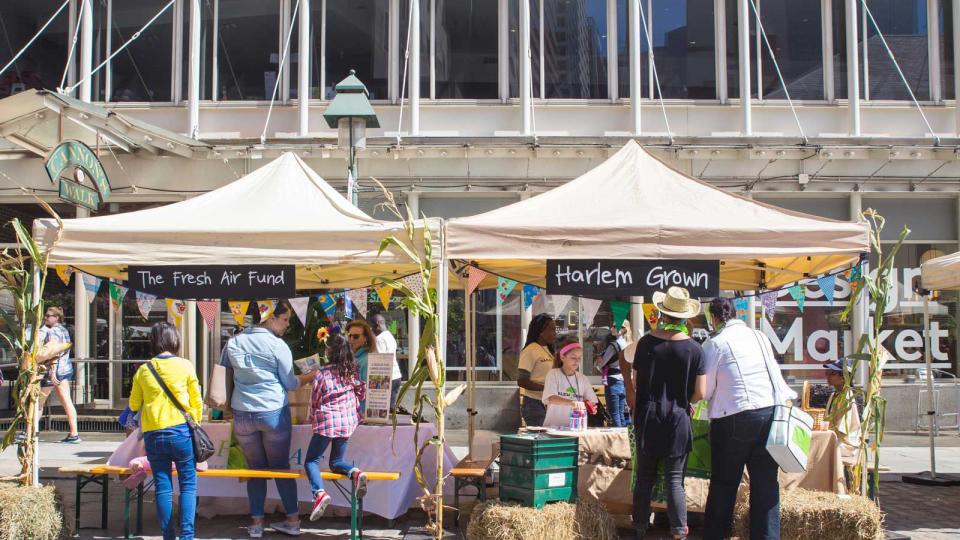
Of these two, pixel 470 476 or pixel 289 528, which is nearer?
pixel 289 528

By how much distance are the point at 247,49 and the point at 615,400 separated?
27.7 ft

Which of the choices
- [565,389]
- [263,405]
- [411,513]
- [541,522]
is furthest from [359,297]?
[541,522]

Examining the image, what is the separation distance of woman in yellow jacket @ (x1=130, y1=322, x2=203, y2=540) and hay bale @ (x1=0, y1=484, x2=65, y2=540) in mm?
878

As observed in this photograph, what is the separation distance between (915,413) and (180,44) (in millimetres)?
12842

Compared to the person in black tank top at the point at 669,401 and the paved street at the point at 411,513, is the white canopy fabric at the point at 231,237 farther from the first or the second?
the paved street at the point at 411,513

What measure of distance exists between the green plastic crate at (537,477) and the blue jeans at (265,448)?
1.82 metres

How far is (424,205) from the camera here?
14.7 metres

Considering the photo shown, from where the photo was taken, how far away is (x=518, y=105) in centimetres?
1484

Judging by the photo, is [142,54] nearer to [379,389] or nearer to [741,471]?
[379,389]

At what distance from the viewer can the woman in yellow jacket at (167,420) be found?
6.74 m

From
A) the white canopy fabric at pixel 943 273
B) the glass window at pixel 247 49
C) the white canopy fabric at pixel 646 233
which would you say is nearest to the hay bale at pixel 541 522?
the white canopy fabric at pixel 646 233

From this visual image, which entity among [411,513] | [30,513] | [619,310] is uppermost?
[619,310]

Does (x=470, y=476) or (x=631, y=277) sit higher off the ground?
(x=631, y=277)

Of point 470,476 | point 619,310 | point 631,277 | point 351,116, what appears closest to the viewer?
point 631,277
